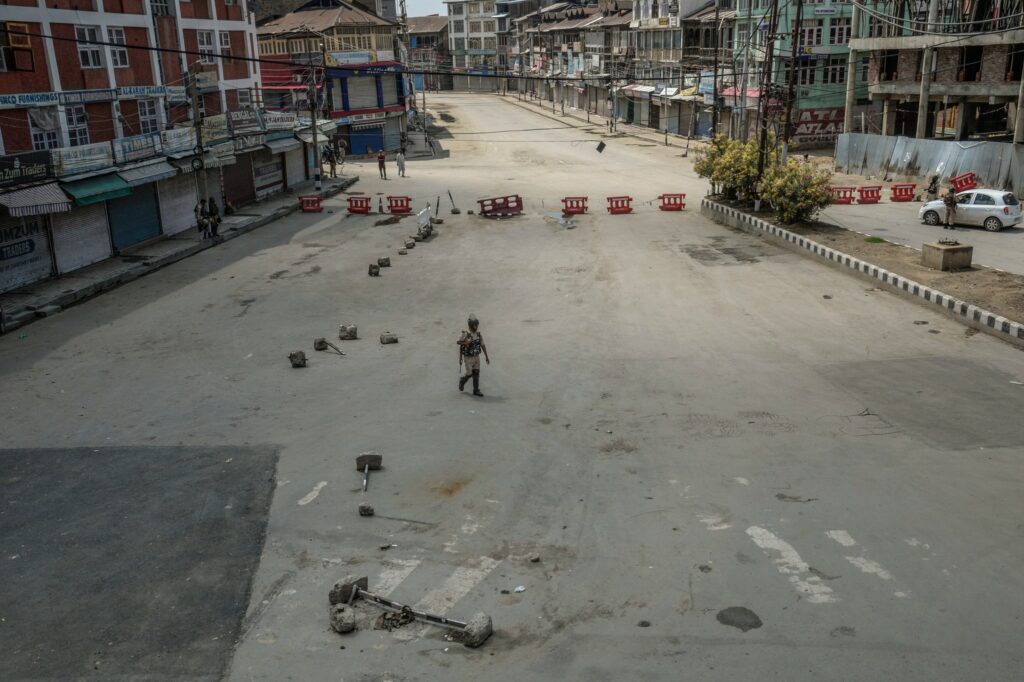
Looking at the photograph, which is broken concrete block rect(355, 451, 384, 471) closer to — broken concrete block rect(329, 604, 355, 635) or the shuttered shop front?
broken concrete block rect(329, 604, 355, 635)

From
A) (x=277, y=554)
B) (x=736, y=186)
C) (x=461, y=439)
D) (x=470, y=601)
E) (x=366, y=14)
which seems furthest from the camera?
Result: (x=366, y=14)

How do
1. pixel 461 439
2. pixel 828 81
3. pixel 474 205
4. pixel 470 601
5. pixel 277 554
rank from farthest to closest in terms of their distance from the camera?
pixel 828 81
pixel 474 205
pixel 461 439
pixel 277 554
pixel 470 601

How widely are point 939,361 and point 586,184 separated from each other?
3157cm

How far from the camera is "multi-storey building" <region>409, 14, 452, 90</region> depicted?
485 ft

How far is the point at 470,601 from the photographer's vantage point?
31.0 ft

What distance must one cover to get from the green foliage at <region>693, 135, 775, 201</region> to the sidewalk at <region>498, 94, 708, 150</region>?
2684 cm

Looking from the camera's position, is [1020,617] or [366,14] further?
[366,14]

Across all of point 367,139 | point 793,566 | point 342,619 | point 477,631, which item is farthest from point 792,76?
point 367,139

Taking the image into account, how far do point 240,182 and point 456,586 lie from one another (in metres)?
35.1

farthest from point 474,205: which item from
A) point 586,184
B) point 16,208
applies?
point 16,208

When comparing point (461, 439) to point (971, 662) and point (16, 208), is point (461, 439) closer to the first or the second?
point (971, 662)

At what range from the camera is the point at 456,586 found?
9.77 m

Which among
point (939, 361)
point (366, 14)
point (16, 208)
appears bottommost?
point (939, 361)

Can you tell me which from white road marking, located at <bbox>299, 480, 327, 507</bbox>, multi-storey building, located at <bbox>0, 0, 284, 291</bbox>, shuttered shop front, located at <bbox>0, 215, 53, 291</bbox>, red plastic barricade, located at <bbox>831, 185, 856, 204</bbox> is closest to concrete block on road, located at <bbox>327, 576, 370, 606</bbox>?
white road marking, located at <bbox>299, 480, 327, 507</bbox>
